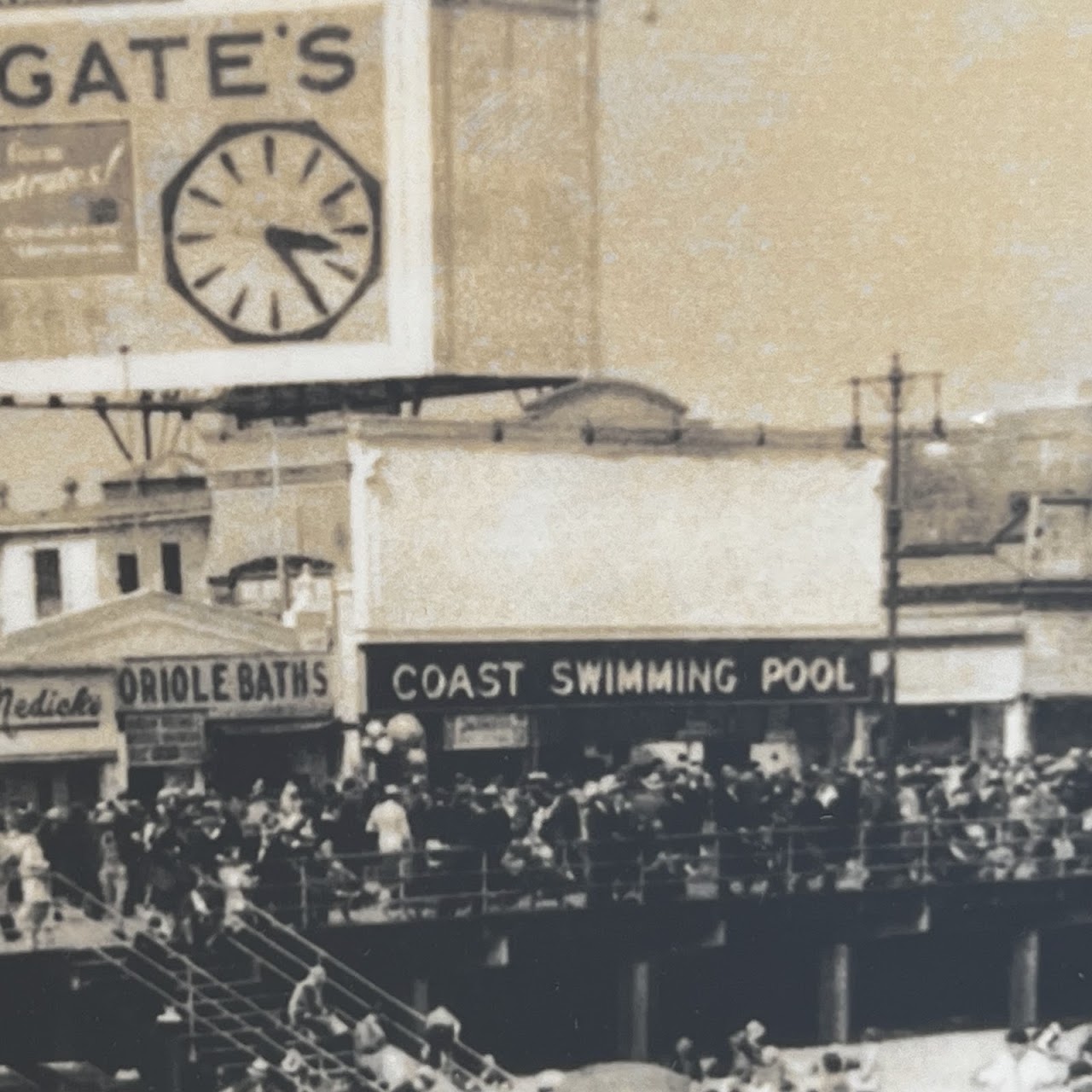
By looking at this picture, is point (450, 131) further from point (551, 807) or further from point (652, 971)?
point (652, 971)

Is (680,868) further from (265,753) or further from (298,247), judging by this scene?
(298,247)

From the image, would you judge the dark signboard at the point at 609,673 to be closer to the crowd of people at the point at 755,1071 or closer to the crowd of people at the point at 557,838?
the crowd of people at the point at 557,838

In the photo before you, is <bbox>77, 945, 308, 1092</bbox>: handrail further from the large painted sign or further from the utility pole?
the utility pole

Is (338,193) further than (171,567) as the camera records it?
No

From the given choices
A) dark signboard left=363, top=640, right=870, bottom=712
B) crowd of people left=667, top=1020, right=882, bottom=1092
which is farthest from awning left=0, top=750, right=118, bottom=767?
crowd of people left=667, top=1020, right=882, bottom=1092

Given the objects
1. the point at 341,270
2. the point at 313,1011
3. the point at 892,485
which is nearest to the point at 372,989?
the point at 313,1011

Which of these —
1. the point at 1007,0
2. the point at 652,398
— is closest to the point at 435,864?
the point at 652,398
